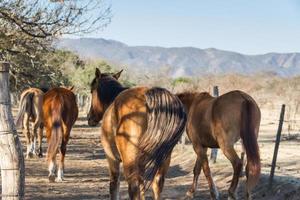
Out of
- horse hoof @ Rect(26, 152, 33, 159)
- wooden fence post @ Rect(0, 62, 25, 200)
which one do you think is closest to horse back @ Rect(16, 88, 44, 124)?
horse hoof @ Rect(26, 152, 33, 159)

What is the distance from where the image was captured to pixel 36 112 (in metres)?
14.4

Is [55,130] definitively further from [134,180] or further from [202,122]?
[134,180]

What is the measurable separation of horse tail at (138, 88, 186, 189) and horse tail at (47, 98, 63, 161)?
4.50 metres

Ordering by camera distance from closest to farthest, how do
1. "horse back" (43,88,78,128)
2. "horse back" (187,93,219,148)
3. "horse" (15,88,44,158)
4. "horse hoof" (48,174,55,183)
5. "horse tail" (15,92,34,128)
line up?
"horse back" (187,93,219,148)
"horse hoof" (48,174,55,183)
"horse back" (43,88,78,128)
"horse tail" (15,92,34,128)
"horse" (15,88,44,158)

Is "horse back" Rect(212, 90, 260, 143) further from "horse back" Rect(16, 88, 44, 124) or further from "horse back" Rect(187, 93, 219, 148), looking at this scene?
"horse back" Rect(16, 88, 44, 124)

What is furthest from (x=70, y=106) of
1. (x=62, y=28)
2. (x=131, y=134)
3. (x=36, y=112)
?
(x=131, y=134)

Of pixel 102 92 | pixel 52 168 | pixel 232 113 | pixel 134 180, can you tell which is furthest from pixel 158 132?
pixel 52 168

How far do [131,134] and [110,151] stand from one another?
71cm

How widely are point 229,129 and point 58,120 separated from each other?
153 inches

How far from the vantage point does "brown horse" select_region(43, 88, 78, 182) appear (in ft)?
32.5

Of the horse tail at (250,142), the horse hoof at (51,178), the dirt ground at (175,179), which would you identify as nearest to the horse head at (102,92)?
the dirt ground at (175,179)

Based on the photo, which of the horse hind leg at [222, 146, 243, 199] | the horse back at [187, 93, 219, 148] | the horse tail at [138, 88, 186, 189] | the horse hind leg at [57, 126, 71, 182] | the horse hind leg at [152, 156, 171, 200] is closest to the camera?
the horse tail at [138, 88, 186, 189]

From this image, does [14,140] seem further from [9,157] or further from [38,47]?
[38,47]

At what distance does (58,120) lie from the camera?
33.6 ft
